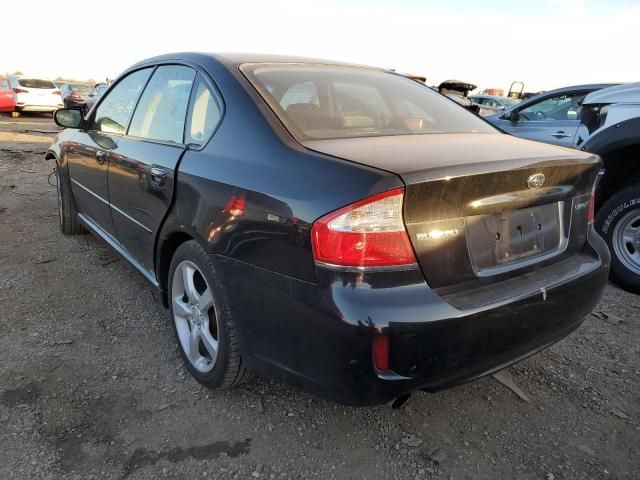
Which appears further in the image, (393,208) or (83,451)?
(83,451)

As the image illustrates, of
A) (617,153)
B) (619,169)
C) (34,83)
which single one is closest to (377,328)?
(617,153)

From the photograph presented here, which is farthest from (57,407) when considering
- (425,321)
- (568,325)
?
(568,325)

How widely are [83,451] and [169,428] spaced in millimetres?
342

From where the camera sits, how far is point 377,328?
5.09 feet

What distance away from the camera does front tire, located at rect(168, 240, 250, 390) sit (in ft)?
6.92

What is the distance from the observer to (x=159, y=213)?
2500 millimetres

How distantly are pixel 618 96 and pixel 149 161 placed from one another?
364 cm

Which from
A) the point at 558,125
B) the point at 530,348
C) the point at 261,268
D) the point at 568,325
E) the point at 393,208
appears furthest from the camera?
the point at 558,125

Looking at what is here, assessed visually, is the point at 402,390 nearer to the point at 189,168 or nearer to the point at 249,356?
the point at 249,356

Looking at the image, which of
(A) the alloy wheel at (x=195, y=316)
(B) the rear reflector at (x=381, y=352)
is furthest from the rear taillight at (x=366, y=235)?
(A) the alloy wheel at (x=195, y=316)

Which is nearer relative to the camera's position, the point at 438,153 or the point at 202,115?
the point at 438,153

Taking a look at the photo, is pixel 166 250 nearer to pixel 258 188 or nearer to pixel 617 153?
pixel 258 188

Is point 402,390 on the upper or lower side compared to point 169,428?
upper

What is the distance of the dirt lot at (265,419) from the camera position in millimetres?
1941
